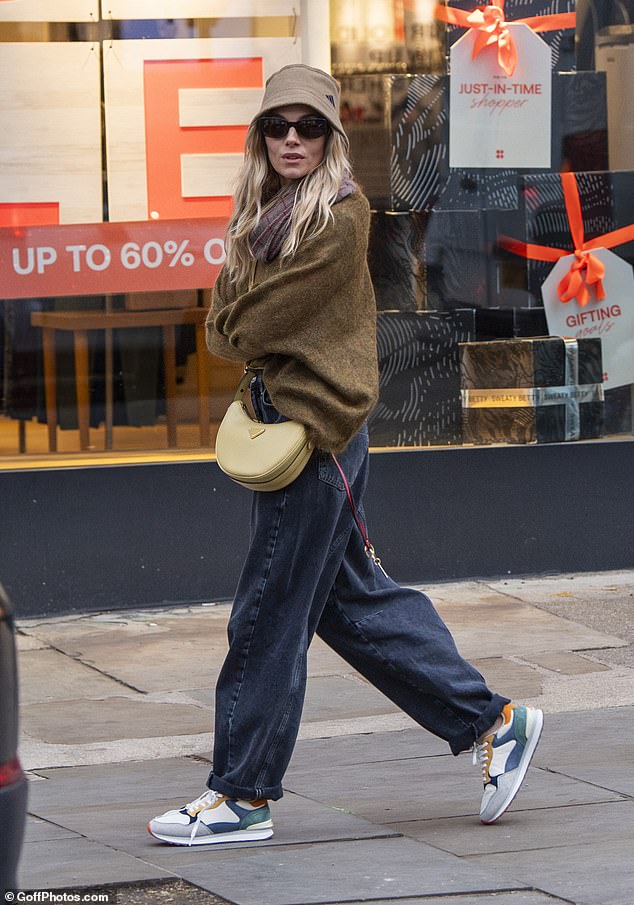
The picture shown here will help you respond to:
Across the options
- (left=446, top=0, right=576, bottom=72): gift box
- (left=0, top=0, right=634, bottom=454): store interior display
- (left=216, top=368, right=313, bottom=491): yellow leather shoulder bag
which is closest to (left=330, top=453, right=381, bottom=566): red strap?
(left=216, top=368, right=313, bottom=491): yellow leather shoulder bag

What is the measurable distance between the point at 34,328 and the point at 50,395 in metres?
0.31

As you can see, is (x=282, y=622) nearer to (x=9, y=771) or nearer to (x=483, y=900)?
(x=483, y=900)

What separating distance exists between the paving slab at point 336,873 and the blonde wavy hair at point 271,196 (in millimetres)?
1500

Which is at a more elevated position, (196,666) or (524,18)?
(524,18)

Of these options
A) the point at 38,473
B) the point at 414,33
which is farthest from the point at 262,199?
the point at 414,33

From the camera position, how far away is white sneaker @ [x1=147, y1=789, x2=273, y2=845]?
13.6 feet

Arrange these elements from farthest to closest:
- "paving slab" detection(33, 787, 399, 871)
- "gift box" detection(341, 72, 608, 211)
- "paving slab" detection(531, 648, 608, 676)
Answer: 1. "gift box" detection(341, 72, 608, 211)
2. "paving slab" detection(531, 648, 608, 676)
3. "paving slab" detection(33, 787, 399, 871)

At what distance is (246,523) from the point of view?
7.17 m

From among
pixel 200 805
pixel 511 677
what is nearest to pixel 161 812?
pixel 200 805

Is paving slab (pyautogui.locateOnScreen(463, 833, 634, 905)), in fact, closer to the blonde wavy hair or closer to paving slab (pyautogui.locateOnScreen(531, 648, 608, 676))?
the blonde wavy hair

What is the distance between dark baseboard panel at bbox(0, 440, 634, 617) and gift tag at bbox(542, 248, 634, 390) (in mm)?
417

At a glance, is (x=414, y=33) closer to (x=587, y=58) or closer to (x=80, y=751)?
(x=587, y=58)

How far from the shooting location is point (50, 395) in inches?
281

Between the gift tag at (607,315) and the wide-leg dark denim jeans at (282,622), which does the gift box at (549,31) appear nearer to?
the gift tag at (607,315)
